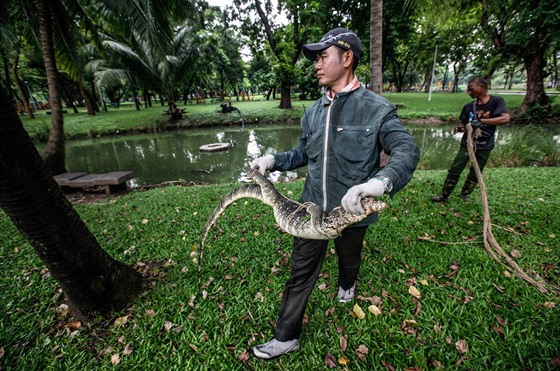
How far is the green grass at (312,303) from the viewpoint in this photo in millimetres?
2012

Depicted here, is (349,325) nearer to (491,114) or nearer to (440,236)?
(440,236)

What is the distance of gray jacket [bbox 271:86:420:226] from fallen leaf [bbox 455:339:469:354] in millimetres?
1313

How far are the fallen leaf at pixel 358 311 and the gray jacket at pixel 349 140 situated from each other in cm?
110

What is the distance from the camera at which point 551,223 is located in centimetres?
352

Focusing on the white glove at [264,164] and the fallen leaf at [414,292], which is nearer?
the white glove at [264,164]

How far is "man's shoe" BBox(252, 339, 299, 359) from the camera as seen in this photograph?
1.97 metres

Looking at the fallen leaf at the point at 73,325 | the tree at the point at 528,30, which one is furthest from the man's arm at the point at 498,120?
the tree at the point at 528,30

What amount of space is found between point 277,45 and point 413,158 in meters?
19.6

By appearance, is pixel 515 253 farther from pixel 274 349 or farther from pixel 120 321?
pixel 120 321

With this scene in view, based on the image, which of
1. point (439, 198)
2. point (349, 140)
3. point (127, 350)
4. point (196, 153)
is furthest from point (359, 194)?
point (196, 153)

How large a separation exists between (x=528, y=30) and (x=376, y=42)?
15345mm

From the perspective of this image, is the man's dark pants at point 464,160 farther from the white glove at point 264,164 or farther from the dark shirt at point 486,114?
the white glove at point 264,164

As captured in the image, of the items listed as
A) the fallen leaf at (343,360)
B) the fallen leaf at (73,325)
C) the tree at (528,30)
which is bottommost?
the fallen leaf at (343,360)

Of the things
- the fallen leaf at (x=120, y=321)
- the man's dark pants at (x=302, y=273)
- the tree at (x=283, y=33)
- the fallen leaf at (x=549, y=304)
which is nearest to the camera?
the man's dark pants at (x=302, y=273)
